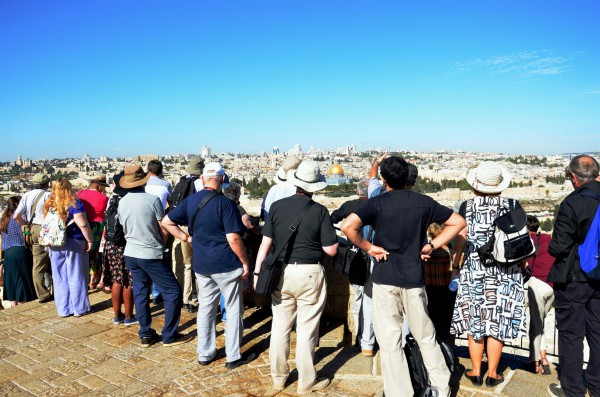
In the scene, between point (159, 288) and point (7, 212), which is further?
point (7, 212)

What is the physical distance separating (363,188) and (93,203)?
326 cm

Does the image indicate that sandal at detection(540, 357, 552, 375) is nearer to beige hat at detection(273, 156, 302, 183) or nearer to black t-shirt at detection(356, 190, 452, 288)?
black t-shirt at detection(356, 190, 452, 288)

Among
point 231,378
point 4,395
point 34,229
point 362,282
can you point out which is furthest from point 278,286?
point 34,229

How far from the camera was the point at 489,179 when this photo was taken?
2.96 meters

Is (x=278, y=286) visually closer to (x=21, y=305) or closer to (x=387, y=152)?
(x=387, y=152)

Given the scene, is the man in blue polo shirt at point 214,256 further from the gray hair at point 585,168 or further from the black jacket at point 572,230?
the gray hair at point 585,168

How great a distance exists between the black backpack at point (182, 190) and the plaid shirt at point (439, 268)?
8.39 ft

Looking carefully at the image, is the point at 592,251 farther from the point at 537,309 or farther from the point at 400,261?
the point at 400,261

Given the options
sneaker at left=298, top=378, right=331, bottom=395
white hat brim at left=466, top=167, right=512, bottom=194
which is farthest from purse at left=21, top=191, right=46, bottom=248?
white hat brim at left=466, top=167, right=512, bottom=194

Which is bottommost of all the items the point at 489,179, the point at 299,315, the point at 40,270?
the point at 40,270

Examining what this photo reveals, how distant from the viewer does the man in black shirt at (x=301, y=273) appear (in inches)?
118

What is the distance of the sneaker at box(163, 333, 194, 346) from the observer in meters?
4.02

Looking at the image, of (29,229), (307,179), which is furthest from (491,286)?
(29,229)

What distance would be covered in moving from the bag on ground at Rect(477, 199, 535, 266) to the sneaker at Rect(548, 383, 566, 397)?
0.94 meters
